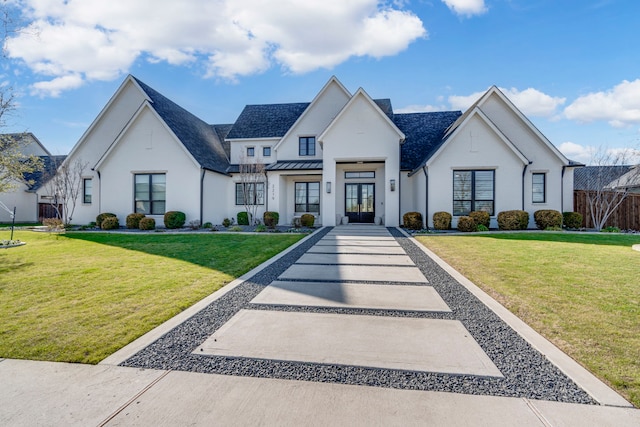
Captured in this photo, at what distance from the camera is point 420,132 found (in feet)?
69.5

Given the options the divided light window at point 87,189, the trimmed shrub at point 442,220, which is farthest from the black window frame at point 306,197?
the divided light window at point 87,189

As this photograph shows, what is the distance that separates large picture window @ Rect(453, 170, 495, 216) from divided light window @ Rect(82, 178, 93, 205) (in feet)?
72.6

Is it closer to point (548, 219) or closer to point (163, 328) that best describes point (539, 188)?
point (548, 219)

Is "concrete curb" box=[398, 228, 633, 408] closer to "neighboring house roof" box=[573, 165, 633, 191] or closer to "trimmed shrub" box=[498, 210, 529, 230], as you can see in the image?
"trimmed shrub" box=[498, 210, 529, 230]

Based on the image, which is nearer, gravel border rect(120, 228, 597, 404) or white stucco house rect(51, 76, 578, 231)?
gravel border rect(120, 228, 597, 404)

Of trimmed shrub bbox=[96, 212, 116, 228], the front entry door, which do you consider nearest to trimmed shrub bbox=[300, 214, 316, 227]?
the front entry door

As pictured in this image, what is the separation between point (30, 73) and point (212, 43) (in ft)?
27.7

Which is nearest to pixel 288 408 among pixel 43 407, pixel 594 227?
pixel 43 407

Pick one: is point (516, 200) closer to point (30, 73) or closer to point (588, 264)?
point (588, 264)

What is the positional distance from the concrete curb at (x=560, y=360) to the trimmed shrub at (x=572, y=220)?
47.7 feet

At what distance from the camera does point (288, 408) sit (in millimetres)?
2307

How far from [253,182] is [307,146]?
4.56 metres

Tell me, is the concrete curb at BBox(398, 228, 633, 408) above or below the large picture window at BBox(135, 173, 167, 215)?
below

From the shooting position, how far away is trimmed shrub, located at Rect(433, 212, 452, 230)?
1551 cm
